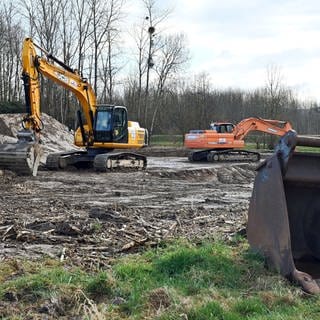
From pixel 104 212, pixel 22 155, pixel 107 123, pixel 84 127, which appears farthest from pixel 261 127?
pixel 104 212

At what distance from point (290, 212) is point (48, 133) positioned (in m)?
23.2

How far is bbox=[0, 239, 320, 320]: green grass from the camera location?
402 cm

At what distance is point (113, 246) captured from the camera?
6.49 m

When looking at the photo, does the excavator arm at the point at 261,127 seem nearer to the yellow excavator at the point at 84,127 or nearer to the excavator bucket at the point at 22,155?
the yellow excavator at the point at 84,127

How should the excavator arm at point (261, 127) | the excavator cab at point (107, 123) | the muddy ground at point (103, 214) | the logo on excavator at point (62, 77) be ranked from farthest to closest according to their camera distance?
the excavator arm at point (261, 127) < the excavator cab at point (107, 123) < the logo on excavator at point (62, 77) < the muddy ground at point (103, 214)

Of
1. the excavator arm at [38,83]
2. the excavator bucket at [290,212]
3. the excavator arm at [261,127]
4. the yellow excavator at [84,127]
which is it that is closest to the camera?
the excavator bucket at [290,212]

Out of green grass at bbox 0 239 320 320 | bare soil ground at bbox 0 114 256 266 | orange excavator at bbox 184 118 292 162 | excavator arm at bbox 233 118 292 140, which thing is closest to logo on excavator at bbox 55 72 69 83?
bare soil ground at bbox 0 114 256 266

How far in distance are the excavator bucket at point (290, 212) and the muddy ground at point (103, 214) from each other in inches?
55.1

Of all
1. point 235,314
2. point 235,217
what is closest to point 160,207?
point 235,217

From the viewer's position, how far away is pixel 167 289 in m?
4.38

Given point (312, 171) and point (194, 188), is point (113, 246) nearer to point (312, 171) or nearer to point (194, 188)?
point (312, 171)

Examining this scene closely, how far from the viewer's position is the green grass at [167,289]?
158 inches

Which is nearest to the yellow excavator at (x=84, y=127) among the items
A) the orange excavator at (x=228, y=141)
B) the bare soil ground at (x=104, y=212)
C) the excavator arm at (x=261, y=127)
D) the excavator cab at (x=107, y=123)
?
the excavator cab at (x=107, y=123)

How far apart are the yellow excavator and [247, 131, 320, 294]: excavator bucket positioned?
11871 millimetres
